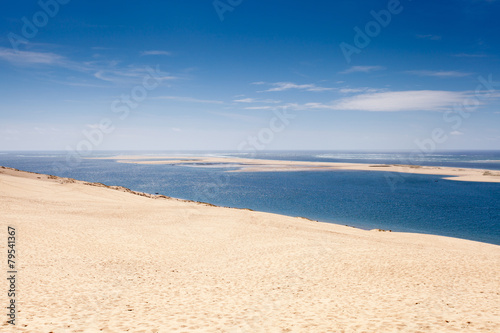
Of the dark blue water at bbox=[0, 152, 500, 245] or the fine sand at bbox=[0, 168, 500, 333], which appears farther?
the dark blue water at bbox=[0, 152, 500, 245]

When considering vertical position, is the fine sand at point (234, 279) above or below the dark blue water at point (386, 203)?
above

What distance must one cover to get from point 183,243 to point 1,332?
1217 centimetres

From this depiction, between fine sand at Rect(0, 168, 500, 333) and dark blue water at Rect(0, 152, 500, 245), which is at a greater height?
fine sand at Rect(0, 168, 500, 333)

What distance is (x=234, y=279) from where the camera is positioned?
13203 millimetres

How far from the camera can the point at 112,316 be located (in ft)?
29.1

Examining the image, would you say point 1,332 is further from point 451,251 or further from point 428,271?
point 451,251

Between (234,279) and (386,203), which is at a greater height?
(234,279)

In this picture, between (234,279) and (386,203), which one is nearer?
(234,279)

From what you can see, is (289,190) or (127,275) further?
(289,190)

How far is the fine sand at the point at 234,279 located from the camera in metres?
8.73

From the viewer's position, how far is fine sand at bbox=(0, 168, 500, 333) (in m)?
8.73

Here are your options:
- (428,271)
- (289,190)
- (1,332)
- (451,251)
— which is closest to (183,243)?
(1,332)

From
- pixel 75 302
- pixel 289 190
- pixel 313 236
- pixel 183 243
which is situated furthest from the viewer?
pixel 289 190

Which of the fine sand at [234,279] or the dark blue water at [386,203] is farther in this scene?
the dark blue water at [386,203]
